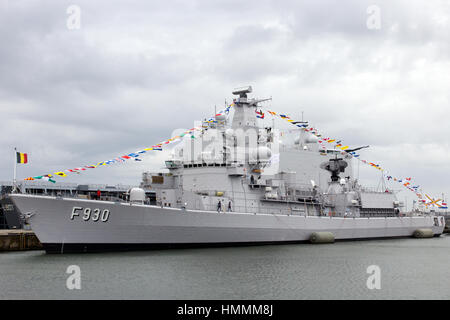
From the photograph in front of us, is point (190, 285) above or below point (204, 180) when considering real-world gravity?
below

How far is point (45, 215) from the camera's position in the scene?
63.1 ft

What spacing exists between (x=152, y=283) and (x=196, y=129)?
13226 millimetres

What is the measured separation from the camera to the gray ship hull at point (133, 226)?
63.3ft

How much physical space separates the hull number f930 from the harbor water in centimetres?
152

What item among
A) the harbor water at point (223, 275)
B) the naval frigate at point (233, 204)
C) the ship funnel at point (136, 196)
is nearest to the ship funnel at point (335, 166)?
the naval frigate at point (233, 204)

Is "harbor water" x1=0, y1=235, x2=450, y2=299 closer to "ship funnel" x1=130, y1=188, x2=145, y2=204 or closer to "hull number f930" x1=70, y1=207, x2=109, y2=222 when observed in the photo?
"hull number f930" x1=70, y1=207, x2=109, y2=222

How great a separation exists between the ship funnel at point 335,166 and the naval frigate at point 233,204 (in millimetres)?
95

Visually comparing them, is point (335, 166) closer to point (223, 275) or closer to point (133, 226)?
point (133, 226)

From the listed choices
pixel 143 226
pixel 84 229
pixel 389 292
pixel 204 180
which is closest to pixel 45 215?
pixel 84 229

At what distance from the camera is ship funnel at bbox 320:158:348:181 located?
32.3 m

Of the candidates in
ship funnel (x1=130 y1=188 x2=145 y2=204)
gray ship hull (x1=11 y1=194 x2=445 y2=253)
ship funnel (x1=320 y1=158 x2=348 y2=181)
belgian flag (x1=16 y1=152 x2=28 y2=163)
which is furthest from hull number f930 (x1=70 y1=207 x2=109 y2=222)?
ship funnel (x1=320 y1=158 x2=348 y2=181)
